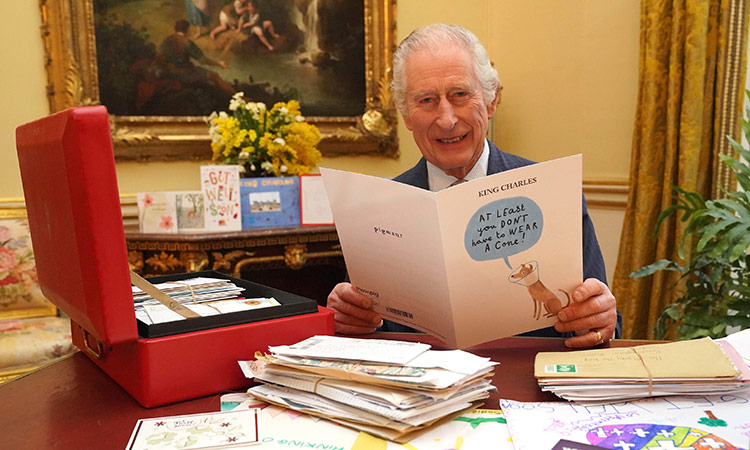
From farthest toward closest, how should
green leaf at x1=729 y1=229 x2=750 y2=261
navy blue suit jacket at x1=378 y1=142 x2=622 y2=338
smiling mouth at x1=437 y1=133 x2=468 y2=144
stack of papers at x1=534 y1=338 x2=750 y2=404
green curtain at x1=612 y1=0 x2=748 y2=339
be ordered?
green curtain at x1=612 y1=0 x2=748 y2=339 < green leaf at x1=729 y1=229 x2=750 y2=261 < smiling mouth at x1=437 y1=133 x2=468 y2=144 < navy blue suit jacket at x1=378 y1=142 x2=622 y2=338 < stack of papers at x1=534 y1=338 x2=750 y2=404

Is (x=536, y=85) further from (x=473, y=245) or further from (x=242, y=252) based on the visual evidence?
(x=473, y=245)

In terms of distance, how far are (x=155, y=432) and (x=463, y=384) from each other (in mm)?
438

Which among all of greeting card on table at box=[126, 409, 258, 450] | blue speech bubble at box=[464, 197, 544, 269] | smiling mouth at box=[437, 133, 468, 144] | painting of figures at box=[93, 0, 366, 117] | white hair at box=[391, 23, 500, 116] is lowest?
greeting card on table at box=[126, 409, 258, 450]

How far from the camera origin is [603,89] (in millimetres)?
3500

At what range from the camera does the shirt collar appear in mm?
1852

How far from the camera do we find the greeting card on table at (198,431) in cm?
82

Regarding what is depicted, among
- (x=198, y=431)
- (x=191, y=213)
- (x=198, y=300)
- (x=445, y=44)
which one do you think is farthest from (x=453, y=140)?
(x=191, y=213)

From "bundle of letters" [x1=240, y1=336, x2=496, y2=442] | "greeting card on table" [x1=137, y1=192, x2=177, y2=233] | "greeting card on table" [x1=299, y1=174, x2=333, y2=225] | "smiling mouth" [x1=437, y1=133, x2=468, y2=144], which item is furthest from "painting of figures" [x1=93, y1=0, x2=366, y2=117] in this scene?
"bundle of letters" [x1=240, y1=336, x2=496, y2=442]

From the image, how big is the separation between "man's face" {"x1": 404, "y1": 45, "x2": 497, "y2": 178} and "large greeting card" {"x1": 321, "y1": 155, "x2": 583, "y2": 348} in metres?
0.54

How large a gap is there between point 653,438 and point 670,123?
245cm

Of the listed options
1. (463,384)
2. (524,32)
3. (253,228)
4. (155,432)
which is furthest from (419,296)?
(524,32)

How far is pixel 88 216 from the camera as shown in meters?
0.88

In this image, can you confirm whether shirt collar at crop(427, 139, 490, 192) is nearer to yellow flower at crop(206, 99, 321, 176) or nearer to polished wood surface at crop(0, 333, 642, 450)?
polished wood surface at crop(0, 333, 642, 450)

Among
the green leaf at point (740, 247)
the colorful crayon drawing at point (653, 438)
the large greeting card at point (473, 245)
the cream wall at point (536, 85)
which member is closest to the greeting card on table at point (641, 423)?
the colorful crayon drawing at point (653, 438)
